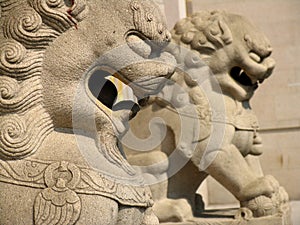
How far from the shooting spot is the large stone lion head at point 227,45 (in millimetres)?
5277

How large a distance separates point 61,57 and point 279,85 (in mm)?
6207

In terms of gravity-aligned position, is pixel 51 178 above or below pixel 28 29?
below

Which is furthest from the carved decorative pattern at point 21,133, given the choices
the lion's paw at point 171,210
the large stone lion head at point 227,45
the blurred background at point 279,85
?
the blurred background at point 279,85

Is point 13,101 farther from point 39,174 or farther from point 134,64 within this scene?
point 134,64

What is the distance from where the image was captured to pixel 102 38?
295cm

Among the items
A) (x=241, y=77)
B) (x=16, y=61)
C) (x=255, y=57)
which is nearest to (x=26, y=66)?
(x=16, y=61)

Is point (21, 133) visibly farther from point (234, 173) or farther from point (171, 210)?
point (234, 173)

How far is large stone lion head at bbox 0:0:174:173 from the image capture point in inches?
113

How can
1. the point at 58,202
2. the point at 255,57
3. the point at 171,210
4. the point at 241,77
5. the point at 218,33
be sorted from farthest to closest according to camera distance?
the point at 241,77 → the point at 255,57 → the point at 218,33 → the point at 171,210 → the point at 58,202

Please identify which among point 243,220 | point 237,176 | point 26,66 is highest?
point 237,176

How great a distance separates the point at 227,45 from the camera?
5.33 m

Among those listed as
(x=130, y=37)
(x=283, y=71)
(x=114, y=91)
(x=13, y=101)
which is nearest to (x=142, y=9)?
(x=130, y=37)

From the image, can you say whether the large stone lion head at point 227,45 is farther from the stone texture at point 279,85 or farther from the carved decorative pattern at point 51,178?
the stone texture at point 279,85

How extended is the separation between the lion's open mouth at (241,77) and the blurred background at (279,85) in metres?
3.20
